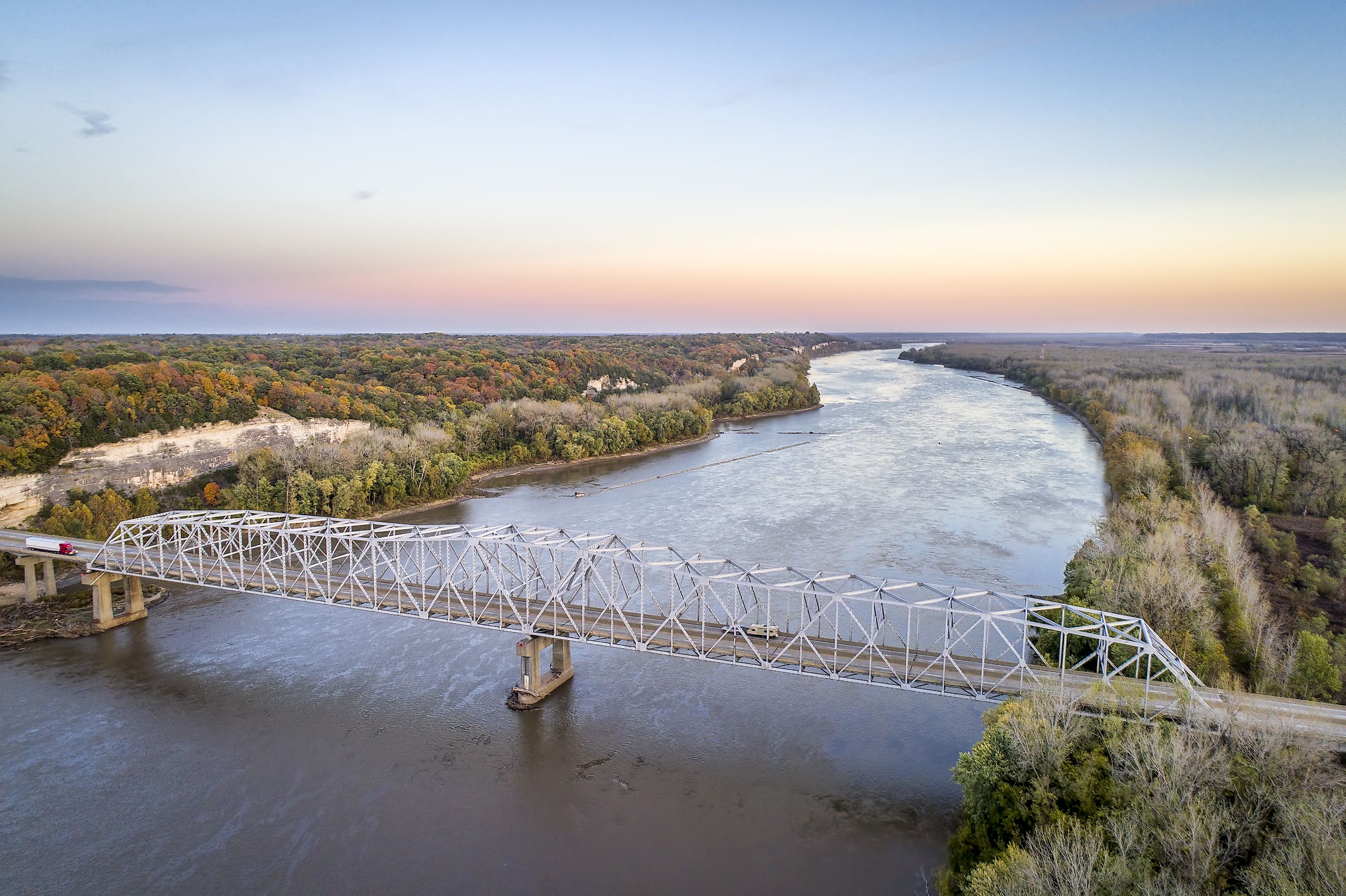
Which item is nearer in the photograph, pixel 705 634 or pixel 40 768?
pixel 40 768

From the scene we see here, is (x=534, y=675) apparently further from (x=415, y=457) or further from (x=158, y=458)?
(x=158, y=458)

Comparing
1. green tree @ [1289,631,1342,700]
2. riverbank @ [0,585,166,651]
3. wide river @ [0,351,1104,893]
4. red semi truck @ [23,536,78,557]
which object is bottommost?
wide river @ [0,351,1104,893]

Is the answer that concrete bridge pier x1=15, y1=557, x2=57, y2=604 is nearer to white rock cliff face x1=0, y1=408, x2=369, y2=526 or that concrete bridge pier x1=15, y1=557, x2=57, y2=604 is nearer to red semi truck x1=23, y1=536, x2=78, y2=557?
red semi truck x1=23, y1=536, x2=78, y2=557

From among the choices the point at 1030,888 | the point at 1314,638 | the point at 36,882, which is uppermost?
the point at 1314,638

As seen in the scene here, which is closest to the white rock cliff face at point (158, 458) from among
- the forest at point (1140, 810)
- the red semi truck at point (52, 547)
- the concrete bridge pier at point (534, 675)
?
the red semi truck at point (52, 547)

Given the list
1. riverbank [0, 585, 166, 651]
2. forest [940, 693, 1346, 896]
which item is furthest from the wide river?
forest [940, 693, 1346, 896]

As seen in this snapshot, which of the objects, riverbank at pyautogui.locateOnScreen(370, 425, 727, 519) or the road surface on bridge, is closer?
the road surface on bridge

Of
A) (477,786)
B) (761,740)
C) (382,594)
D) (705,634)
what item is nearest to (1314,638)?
(761,740)

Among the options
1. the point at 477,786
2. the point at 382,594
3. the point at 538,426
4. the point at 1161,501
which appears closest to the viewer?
the point at 477,786

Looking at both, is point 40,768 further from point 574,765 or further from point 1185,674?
point 1185,674
